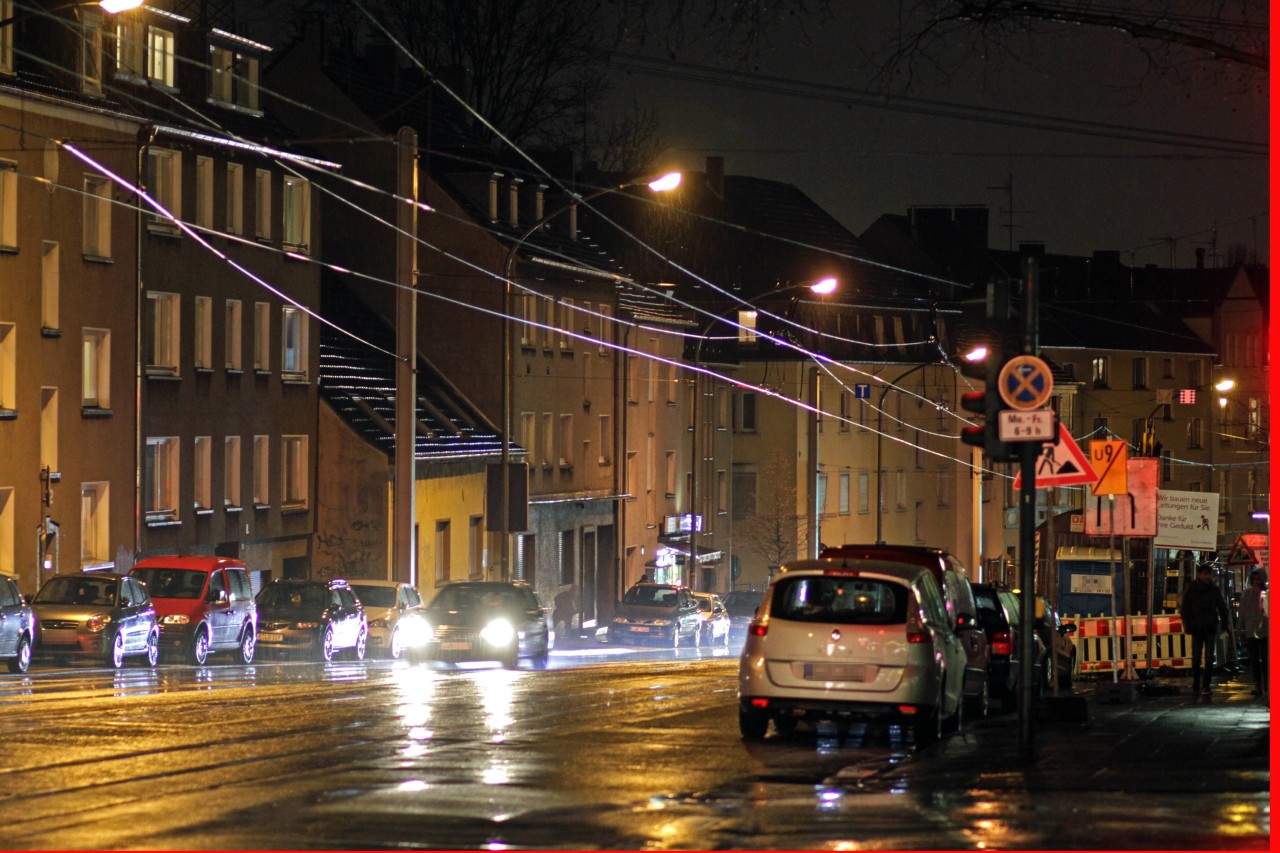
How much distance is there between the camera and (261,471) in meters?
51.8

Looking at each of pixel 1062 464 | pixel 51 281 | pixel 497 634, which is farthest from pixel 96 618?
pixel 1062 464

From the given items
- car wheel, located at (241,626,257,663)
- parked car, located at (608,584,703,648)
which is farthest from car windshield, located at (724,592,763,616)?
car wheel, located at (241,626,257,663)

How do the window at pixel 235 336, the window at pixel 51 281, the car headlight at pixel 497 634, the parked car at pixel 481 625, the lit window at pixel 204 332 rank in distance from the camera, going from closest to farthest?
the parked car at pixel 481 625 < the car headlight at pixel 497 634 < the window at pixel 51 281 < the lit window at pixel 204 332 < the window at pixel 235 336

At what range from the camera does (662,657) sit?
45719mm

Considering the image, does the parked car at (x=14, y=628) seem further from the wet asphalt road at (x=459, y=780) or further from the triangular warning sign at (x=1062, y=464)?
the triangular warning sign at (x=1062, y=464)

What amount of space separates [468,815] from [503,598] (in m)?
24.6

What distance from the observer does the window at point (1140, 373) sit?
110 meters

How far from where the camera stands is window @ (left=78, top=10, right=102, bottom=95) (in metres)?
44.5

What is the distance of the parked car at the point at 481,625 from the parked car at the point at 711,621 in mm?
20403

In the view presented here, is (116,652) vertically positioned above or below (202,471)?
below

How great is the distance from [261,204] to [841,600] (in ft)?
120

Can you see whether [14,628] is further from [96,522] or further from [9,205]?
[96,522]

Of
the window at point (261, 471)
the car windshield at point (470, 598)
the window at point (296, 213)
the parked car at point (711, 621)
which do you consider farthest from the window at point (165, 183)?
the parked car at point (711, 621)

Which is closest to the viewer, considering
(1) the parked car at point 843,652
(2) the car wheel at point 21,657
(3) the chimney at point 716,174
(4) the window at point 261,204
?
(1) the parked car at point 843,652
